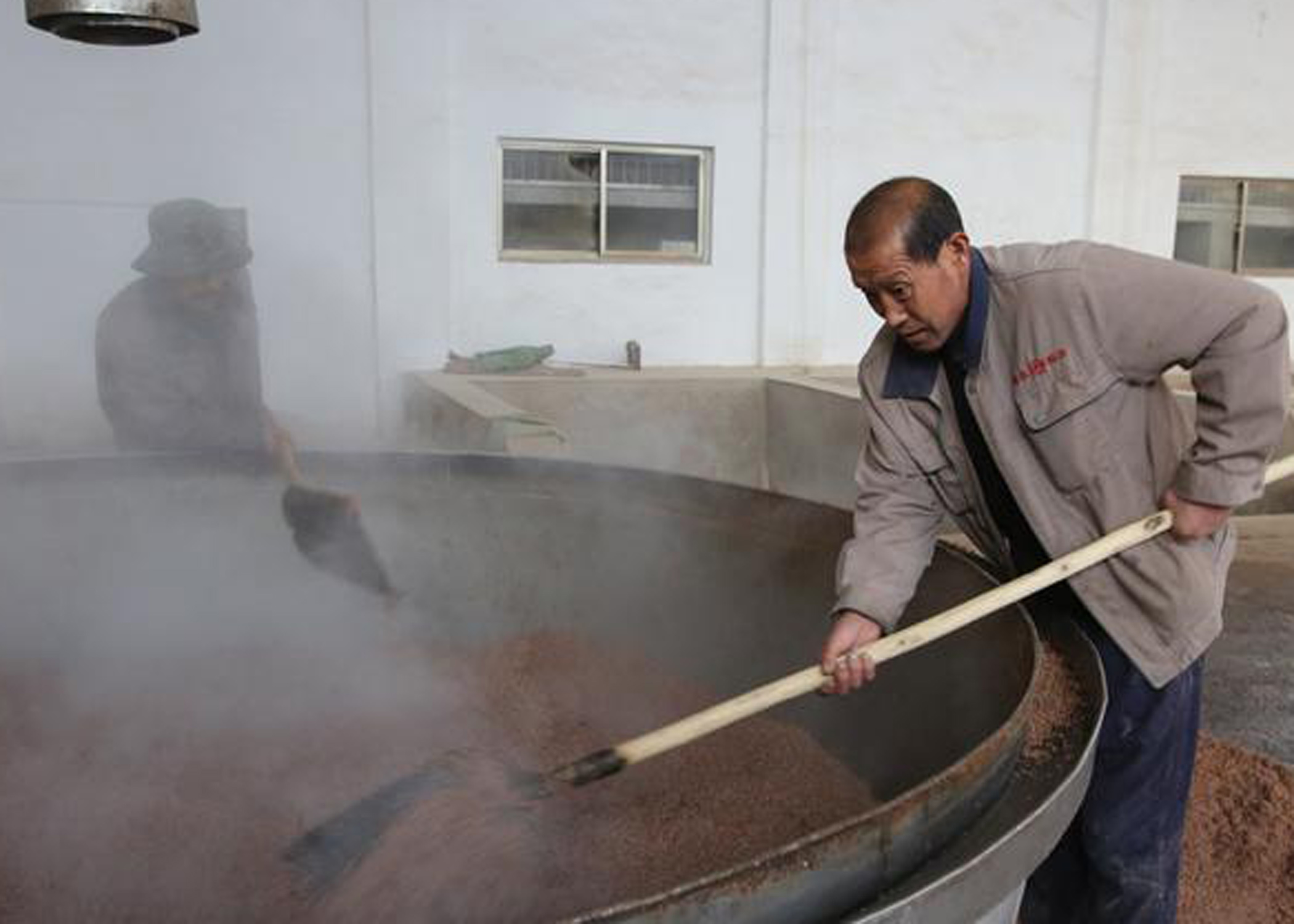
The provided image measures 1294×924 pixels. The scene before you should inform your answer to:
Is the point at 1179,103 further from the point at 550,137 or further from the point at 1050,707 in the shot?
the point at 1050,707

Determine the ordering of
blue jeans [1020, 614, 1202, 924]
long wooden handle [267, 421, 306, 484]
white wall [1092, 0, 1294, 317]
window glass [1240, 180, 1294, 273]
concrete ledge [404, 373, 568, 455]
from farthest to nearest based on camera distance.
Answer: window glass [1240, 180, 1294, 273]
white wall [1092, 0, 1294, 317]
concrete ledge [404, 373, 568, 455]
long wooden handle [267, 421, 306, 484]
blue jeans [1020, 614, 1202, 924]

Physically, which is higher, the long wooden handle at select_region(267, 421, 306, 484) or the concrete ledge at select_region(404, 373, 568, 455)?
the long wooden handle at select_region(267, 421, 306, 484)

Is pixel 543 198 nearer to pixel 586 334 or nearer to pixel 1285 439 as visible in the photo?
pixel 586 334

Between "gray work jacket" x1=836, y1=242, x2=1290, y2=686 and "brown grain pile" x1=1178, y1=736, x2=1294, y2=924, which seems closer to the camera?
"gray work jacket" x1=836, y1=242, x2=1290, y2=686

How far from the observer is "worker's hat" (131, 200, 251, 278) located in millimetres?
3268

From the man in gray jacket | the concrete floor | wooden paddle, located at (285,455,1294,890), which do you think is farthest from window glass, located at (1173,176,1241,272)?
wooden paddle, located at (285,455,1294,890)

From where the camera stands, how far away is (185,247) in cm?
328

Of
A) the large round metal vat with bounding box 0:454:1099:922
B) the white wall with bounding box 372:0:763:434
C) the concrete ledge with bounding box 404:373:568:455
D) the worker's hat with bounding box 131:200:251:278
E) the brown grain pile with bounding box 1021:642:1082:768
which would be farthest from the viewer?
the white wall with bounding box 372:0:763:434

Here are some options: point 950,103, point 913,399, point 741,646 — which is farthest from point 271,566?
point 950,103

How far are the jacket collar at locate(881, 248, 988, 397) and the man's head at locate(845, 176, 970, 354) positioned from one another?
19 mm

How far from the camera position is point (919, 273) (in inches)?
66.2

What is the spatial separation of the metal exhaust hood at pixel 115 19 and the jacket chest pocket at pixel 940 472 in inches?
56.9

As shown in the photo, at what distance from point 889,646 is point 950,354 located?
0.49 m

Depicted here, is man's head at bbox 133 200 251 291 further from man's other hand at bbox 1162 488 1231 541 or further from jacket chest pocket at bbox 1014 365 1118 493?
man's other hand at bbox 1162 488 1231 541
